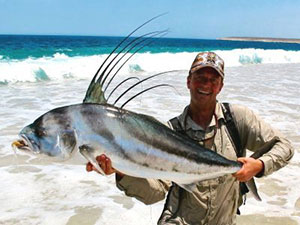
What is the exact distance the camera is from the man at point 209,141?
2.58m

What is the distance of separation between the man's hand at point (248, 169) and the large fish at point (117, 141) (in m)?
0.10

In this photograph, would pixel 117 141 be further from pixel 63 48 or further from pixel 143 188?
pixel 63 48

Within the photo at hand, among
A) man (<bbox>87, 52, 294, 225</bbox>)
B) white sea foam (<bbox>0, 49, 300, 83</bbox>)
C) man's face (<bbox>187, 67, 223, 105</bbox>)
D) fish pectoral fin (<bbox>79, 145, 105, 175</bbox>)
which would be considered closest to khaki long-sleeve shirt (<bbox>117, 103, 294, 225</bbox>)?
man (<bbox>87, 52, 294, 225</bbox>)

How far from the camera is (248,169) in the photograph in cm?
230

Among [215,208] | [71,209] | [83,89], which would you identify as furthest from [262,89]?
[215,208]

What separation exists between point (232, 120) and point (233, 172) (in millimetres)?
502

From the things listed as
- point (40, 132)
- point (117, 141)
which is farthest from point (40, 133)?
point (117, 141)

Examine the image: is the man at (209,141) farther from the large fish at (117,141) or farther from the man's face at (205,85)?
the large fish at (117,141)

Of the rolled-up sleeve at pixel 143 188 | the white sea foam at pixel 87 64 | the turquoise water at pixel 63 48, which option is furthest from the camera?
the turquoise water at pixel 63 48

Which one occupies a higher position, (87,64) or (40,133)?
(40,133)

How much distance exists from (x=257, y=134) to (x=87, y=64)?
740 inches

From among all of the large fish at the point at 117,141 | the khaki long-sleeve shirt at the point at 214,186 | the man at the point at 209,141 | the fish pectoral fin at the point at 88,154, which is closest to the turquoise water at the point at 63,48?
the man at the point at 209,141

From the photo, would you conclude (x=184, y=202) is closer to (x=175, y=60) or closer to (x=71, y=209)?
(x=71, y=209)

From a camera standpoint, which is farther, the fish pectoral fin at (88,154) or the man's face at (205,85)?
the man's face at (205,85)
